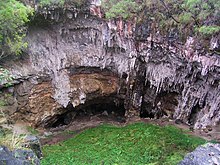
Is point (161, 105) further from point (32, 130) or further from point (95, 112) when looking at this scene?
point (32, 130)

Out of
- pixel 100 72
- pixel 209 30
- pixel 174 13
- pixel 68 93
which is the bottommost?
pixel 68 93

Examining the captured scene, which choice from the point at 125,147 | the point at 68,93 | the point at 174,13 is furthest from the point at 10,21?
the point at 174,13

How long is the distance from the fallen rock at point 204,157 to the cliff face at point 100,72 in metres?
5.39

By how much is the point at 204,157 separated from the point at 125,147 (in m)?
5.19

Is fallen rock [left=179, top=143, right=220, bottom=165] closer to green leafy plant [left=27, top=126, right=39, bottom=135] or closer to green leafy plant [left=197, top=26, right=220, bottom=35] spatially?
green leafy plant [left=197, top=26, right=220, bottom=35]

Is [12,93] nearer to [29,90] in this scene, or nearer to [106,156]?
[29,90]

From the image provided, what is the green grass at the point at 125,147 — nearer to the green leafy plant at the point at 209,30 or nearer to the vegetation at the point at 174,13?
the green leafy plant at the point at 209,30

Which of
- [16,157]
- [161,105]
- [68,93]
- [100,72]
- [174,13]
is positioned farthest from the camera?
[100,72]

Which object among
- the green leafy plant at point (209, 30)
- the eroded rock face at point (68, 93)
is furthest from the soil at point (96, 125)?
the green leafy plant at point (209, 30)

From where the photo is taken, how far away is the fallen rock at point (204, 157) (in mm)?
8295

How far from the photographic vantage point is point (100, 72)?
16.9 meters

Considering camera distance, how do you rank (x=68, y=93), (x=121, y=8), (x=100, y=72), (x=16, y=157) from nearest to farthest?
(x=16, y=157), (x=121, y=8), (x=68, y=93), (x=100, y=72)

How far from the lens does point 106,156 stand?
12.5m

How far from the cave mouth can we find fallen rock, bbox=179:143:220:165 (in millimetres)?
9098
